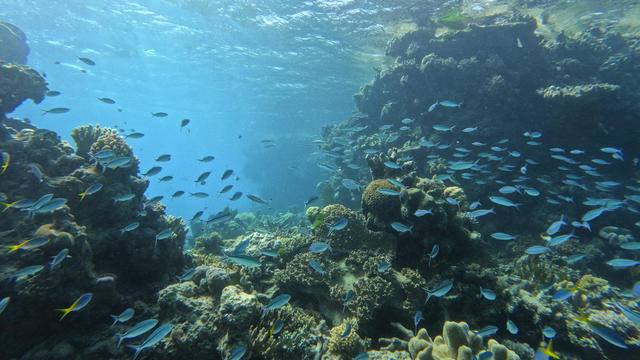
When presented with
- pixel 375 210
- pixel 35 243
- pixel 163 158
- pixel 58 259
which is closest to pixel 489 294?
pixel 375 210

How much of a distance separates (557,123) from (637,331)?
33.2 ft

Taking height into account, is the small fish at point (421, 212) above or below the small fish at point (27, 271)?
above

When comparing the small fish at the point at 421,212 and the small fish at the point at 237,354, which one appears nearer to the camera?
the small fish at the point at 237,354

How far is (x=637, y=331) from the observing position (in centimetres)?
578

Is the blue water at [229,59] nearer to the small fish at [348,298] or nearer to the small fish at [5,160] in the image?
the small fish at [5,160]

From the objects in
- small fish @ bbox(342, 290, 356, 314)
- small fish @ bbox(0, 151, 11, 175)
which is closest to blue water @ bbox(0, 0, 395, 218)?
small fish @ bbox(0, 151, 11, 175)

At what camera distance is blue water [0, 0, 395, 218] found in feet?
69.4

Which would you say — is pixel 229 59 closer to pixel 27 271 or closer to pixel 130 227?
pixel 130 227

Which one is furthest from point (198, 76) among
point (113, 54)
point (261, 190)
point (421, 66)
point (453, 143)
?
point (453, 143)

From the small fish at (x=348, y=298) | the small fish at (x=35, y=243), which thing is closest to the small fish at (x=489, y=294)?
the small fish at (x=348, y=298)

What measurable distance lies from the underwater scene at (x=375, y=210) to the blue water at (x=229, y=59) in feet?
1.10

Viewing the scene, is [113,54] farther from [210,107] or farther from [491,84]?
[491,84]

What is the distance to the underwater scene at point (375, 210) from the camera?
468cm

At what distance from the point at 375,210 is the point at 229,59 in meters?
29.5
